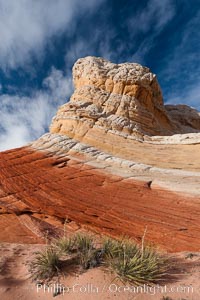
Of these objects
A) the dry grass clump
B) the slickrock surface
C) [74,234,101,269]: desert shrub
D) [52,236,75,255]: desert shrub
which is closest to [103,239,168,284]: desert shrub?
the dry grass clump

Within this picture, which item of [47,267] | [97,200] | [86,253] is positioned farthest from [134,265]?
[97,200]

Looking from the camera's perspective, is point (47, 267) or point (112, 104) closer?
point (47, 267)

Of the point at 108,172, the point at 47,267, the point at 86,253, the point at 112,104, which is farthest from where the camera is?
the point at 112,104

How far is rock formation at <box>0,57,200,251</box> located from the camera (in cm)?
855

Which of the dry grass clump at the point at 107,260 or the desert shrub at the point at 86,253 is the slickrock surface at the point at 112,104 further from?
the dry grass clump at the point at 107,260

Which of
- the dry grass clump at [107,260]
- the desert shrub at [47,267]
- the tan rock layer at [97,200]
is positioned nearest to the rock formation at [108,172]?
the tan rock layer at [97,200]

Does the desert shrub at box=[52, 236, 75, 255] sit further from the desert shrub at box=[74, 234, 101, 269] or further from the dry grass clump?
the desert shrub at box=[74, 234, 101, 269]

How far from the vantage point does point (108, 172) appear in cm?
1148

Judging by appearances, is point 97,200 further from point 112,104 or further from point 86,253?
point 112,104

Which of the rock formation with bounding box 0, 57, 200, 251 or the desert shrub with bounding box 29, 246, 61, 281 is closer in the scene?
the desert shrub with bounding box 29, 246, 61, 281

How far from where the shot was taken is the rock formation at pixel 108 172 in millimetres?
8555

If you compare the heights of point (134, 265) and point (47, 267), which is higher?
point (134, 265)

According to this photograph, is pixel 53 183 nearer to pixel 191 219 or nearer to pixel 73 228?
pixel 73 228

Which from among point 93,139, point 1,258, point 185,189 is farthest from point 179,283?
point 93,139
